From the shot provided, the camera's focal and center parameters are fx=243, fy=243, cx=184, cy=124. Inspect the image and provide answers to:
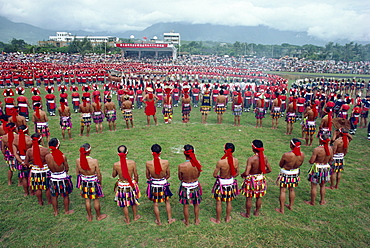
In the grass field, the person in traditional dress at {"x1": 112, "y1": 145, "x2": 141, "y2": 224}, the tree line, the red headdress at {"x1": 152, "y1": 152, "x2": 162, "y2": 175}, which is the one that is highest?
the tree line

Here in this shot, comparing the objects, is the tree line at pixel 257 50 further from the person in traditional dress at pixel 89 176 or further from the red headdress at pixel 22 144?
the person in traditional dress at pixel 89 176

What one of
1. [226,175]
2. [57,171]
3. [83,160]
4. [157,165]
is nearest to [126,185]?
[157,165]

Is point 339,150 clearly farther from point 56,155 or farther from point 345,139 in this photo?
point 56,155

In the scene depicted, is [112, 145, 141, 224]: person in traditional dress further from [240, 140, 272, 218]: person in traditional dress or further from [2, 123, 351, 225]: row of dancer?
[240, 140, 272, 218]: person in traditional dress

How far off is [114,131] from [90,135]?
1139 millimetres

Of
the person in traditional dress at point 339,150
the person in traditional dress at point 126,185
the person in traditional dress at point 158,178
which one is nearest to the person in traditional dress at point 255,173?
the person in traditional dress at point 158,178

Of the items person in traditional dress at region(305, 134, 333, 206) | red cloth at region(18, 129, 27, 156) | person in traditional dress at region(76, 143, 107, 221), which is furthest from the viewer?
red cloth at region(18, 129, 27, 156)

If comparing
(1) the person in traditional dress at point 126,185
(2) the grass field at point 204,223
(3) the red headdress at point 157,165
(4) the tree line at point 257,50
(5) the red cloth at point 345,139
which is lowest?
(2) the grass field at point 204,223

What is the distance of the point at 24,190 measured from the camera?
6.33 meters

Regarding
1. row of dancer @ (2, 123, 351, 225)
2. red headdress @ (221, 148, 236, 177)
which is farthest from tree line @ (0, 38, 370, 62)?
red headdress @ (221, 148, 236, 177)

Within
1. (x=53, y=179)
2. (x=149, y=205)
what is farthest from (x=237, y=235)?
Result: (x=53, y=179)

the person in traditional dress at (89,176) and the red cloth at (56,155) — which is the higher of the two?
the red cloth at (56,155)

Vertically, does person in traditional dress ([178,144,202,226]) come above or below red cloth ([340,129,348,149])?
below

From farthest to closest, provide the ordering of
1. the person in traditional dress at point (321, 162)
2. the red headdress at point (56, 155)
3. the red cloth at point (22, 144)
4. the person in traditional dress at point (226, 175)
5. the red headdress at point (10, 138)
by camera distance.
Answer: the red headdress at point (10, 138), the red cloth at point (22, 144), the person in traditional dress at point (321, 162), the red headdress at point (56, 155), the person in traditional dress at point (226, 175)
